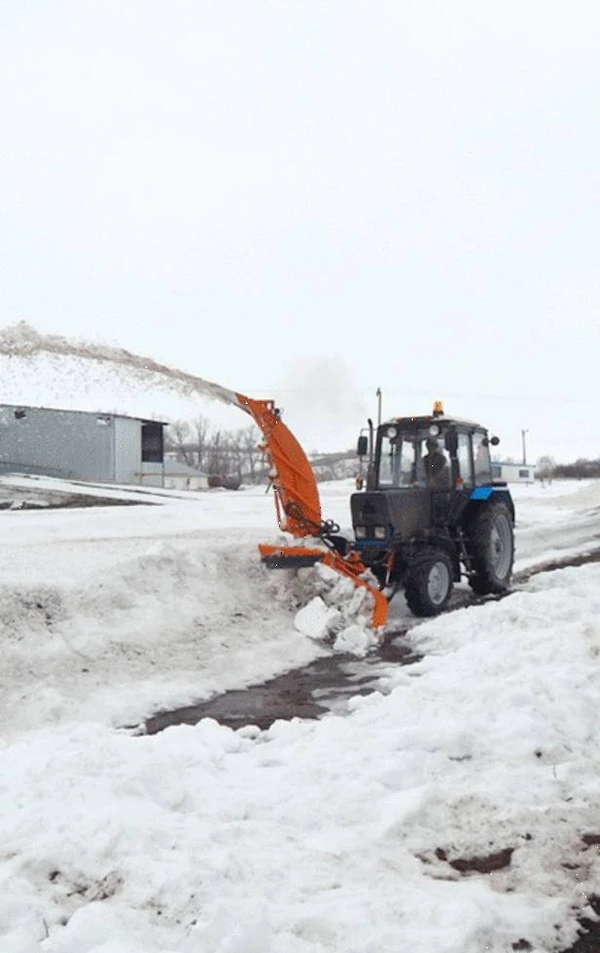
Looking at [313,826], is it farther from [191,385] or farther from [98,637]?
[191,385]

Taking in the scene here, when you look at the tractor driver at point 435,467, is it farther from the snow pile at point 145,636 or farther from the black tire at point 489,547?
the snow pile at point 145,636

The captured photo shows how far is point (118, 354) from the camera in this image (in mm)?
10281

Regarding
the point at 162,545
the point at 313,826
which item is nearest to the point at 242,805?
the point at 313,826

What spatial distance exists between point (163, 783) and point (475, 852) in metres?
1.52

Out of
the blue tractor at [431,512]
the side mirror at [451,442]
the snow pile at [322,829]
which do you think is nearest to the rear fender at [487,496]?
the blue tractor at [431,512]

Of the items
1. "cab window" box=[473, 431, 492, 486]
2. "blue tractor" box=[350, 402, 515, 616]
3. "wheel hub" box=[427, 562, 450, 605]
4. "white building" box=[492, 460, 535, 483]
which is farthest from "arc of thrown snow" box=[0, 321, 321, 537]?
"white building" box=[492, 460, 535, 483]

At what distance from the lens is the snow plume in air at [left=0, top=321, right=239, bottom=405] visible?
31.1 ft

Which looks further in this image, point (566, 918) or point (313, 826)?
point (313, 826)

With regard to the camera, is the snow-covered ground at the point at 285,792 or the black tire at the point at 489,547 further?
the black tire at the point at 489,547

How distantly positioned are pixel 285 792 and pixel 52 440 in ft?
119

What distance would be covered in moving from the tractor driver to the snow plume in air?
2.57 meters

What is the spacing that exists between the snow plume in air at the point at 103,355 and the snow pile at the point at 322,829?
540cm

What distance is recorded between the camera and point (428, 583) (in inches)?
379

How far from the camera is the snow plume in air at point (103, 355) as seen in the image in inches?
373
